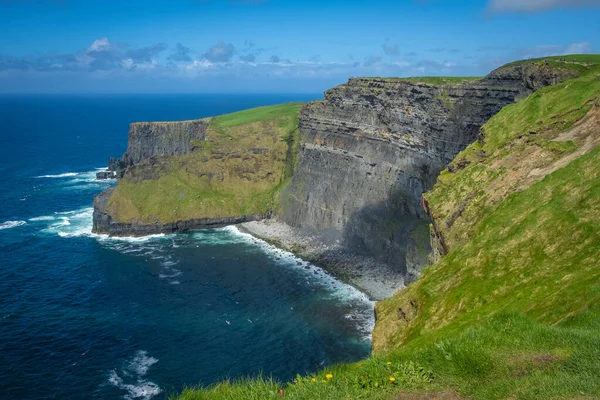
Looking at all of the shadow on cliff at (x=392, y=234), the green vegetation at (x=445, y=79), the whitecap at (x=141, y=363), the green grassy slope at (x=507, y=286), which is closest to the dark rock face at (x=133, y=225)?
the shadow on cliff at (x=392, y=234)

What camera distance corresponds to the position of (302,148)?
422 ft

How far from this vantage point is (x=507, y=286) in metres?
37.1

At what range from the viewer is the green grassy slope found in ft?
65.7

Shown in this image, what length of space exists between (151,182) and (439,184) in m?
88.9

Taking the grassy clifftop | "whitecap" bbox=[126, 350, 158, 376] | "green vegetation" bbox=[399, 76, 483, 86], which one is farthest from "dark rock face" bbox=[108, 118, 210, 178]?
"whitecap" bbox=[126, 350, 158, 376]

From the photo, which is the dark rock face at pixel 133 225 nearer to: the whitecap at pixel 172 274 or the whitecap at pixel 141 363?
the whitecap at pixel 172 274

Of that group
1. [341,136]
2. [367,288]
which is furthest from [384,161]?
[367,288]

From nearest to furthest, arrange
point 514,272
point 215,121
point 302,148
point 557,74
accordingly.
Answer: point 514,272, point 557,74, point 302,148, point 215,121

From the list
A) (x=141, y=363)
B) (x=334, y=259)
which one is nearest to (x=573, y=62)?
(x=334, y=259)

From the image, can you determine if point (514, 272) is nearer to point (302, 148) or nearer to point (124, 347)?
point (124, 347)

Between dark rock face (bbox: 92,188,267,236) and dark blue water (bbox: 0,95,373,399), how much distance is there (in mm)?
3273

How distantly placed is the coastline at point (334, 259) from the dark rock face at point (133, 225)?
27.3ft

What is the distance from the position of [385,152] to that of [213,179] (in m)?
50.8

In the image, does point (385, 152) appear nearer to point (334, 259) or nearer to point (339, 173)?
point (339, 173)
